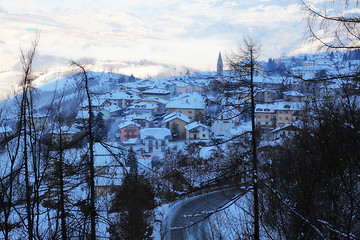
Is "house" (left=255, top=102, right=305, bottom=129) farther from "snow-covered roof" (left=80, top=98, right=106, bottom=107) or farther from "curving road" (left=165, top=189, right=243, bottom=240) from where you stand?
"snow-covered roof" (left=80, top=98, right=106, bottom=107)

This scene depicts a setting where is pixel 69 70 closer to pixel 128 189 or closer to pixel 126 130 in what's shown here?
pixel 128 189

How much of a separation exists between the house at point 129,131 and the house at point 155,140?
2676mm

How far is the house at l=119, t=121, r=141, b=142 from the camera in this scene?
2242 cm

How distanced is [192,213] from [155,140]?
41.1 feet

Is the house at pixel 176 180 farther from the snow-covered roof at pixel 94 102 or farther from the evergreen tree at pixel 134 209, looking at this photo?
the snow-covered roof at pixel 94 102

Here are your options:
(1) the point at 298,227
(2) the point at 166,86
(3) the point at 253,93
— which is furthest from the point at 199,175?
(2) the point at 166,86

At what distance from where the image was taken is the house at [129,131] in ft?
73.6

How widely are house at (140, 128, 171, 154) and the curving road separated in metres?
10.6

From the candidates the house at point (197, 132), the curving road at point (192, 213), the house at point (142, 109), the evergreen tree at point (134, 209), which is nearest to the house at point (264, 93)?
the curving road at point (192, 213)

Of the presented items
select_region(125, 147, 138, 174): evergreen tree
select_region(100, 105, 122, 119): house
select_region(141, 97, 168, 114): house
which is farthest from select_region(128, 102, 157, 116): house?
select_region(125, 147, 138, 174): evergreen tree

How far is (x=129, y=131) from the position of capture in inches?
893

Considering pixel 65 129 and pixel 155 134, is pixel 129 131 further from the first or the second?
pixel 65 129

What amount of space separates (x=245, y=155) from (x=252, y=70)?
83 cm

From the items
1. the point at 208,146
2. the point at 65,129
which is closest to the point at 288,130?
the point at 208,146
